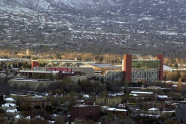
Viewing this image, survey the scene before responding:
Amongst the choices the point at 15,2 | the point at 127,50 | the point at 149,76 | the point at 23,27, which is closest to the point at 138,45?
the point at 127,50

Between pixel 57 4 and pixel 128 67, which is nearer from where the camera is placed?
pixel 128 67

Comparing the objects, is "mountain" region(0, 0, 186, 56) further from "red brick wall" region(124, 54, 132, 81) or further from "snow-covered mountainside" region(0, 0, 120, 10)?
"red brick wall" region(124, 54, 132, 81)

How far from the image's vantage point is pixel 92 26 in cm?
17762

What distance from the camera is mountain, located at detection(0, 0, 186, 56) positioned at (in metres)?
152

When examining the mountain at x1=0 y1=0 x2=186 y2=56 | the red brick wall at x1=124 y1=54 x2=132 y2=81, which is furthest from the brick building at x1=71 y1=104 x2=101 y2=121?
the mountain at x1=0 y1=0 x2=186 y2=56

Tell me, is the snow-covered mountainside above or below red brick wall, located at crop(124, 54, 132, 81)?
above

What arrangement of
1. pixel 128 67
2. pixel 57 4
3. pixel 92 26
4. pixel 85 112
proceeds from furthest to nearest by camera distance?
pixel 57 4, pixel 92 26, pixel 128 67, pixel 85 112

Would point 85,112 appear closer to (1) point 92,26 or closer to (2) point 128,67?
(2) point 128,67

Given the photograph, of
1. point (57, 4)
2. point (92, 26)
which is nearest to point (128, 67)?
point (92, 26)

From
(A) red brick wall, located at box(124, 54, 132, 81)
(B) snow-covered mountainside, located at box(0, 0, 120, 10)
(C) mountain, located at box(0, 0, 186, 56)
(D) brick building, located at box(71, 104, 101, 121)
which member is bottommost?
(D) brick building, located at box(71, 104, 101, 121)

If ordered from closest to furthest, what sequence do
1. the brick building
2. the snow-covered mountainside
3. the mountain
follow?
the brick building → the mountain → the snow-covered mountainside

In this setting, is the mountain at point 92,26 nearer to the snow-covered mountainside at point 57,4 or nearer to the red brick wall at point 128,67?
the snow-covered mountainside at point 57,4

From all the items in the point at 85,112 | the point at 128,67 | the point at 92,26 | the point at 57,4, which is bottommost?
the point at 85,112

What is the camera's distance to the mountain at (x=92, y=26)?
5989 inches
